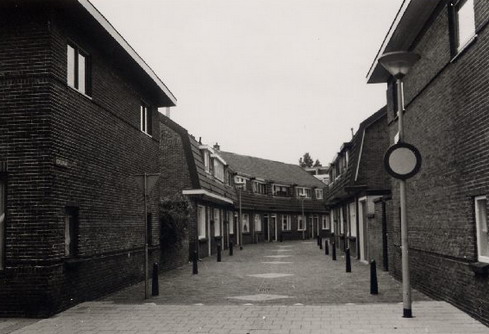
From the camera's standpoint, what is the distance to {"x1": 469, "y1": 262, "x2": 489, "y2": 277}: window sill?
8758mm

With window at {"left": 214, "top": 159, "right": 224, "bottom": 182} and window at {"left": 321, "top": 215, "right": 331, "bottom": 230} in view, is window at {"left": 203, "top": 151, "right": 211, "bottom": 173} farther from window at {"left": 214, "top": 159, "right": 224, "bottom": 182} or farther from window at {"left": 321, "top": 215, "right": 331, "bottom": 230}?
window at {"left": 321, "top": 215, "right": 331, "bottom": 230}

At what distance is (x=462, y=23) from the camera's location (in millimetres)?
10156

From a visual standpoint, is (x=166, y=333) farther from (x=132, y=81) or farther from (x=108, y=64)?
(x=132, y=81)

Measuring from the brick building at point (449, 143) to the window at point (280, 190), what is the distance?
39497 millimetres

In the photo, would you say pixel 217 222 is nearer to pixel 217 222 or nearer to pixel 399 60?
pixel 217 222

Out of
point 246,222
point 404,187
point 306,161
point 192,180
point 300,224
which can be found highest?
point 306,161

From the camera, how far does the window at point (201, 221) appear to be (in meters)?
27.4

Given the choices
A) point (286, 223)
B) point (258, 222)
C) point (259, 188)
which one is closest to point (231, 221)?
point (258, 222)

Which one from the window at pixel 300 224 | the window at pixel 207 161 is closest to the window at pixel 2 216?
the window at pixel 207 161

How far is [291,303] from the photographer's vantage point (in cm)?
1183

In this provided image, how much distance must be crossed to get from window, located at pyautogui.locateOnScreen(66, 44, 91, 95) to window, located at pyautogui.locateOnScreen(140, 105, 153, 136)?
467cm

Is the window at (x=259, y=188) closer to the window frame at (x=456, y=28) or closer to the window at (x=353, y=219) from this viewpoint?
the window at (x=353, y=219)

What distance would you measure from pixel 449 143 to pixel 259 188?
40.3 m

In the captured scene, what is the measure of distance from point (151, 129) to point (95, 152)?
5669mm
